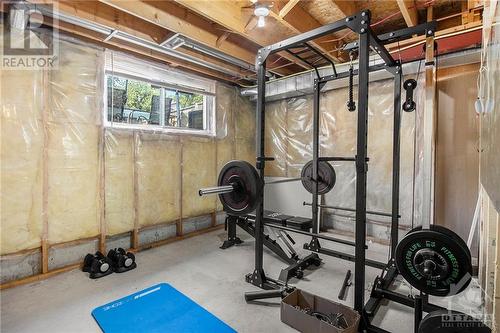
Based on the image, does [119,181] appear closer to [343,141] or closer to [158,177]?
[158,177]

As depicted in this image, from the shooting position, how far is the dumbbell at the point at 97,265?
114 inches

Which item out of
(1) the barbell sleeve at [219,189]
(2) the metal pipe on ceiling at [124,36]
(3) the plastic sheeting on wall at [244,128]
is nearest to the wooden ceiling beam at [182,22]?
(2) the metal pipe on ceiling at [124,36]

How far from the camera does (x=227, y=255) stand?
3555mm

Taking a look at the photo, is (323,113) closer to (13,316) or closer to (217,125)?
(217,125)

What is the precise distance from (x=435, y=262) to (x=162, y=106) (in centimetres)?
389

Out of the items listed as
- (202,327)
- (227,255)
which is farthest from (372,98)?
(202,327)

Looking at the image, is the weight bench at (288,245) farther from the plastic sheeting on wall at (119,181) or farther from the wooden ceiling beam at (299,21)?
the wooden ceiling beam at (299,21)

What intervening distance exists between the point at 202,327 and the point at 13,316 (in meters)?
1.62

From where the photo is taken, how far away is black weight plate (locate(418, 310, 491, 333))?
140 cm

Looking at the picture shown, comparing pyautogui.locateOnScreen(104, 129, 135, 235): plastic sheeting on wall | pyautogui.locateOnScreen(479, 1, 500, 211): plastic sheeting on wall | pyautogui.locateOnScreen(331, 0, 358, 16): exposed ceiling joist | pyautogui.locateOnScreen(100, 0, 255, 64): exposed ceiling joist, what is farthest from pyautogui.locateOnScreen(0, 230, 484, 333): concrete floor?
pyautogui.locateOnScreen(331, 0, 358, 16): exposed ceiling joist

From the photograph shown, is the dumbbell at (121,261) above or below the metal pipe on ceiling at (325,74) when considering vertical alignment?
below

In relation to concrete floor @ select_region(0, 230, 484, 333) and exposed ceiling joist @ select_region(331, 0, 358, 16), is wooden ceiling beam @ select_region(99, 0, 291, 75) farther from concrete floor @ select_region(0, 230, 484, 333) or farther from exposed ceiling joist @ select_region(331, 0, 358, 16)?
concrete floor @ select_region(0, 230, 484, 333)

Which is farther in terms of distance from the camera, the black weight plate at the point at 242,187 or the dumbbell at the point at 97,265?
the dumbbell at the point at 97,265

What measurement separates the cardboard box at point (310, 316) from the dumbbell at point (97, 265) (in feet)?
6.91
